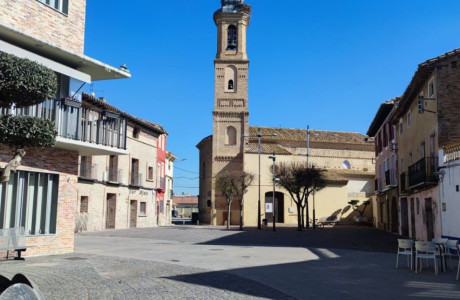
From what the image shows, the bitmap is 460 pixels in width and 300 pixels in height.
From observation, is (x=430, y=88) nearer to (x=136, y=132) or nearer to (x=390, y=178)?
(x=390, y=178)

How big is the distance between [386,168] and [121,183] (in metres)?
19.2

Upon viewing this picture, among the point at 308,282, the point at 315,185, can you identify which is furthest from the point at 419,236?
the point at 308,282

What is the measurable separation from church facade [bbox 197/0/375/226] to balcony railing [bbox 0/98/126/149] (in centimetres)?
2856

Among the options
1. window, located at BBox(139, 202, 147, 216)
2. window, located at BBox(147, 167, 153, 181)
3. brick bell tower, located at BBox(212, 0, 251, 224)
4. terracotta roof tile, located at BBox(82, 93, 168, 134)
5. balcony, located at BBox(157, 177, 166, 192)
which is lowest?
window, located at BBox(139, 202, 147, 216)

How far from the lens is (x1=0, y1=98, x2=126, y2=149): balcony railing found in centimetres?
1212

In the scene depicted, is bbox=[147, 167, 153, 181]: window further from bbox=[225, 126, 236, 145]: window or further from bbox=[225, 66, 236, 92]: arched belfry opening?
bbox=[225, 66, 236, 92]: arched belfry opening

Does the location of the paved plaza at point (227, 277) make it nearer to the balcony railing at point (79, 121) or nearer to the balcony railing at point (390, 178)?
the balcony railing at point (79, 121)

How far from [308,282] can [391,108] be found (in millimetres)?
23302

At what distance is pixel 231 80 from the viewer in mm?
48562

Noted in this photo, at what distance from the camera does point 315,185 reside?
3378 cm

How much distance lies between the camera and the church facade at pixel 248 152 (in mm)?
44281

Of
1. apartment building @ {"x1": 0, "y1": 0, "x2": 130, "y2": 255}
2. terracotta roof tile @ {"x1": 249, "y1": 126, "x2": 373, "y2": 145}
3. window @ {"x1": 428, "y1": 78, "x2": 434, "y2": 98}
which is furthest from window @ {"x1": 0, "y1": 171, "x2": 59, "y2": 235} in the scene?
terracotta roof tile @ {"x1": 249, "y1": 126, "x2": 373, "y2": 145}

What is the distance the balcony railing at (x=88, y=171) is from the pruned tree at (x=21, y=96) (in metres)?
21.7

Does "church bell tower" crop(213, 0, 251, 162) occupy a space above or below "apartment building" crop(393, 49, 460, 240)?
above
